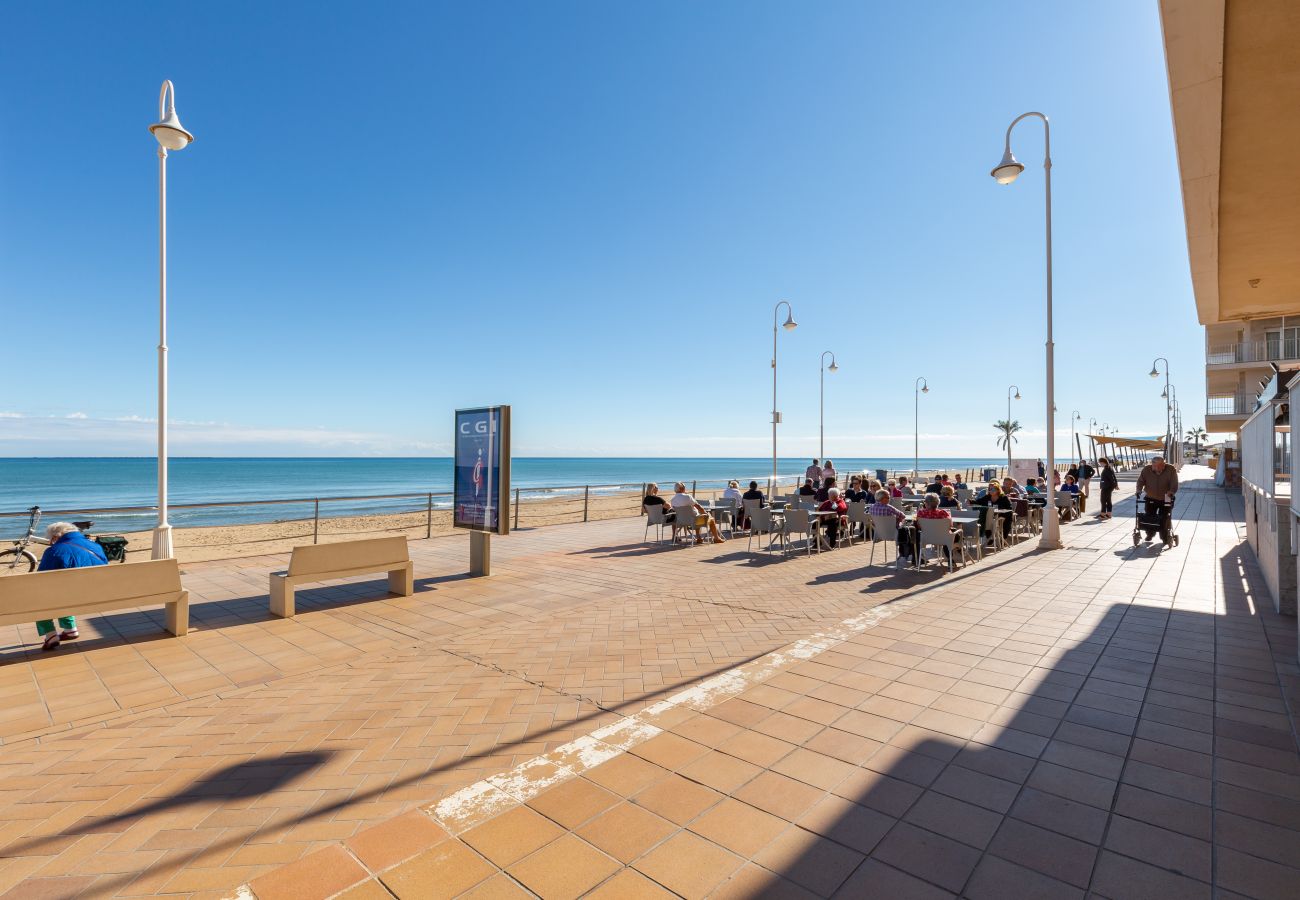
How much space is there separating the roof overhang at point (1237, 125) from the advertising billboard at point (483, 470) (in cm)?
697

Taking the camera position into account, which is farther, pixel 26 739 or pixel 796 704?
pixel 796 704

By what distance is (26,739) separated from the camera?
3.52 m

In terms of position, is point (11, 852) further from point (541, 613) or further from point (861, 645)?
point (861, 645)

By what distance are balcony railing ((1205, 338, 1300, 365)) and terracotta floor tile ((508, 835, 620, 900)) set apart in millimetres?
31095

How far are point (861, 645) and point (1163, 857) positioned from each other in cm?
A: 265

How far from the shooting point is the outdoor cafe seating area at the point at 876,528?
8609mm

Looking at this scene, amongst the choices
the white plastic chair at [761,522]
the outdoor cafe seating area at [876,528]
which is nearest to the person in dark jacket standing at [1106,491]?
the outdoor cafe seating area at [876,528]

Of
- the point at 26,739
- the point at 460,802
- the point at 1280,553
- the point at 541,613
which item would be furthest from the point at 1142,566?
the point at 26,739

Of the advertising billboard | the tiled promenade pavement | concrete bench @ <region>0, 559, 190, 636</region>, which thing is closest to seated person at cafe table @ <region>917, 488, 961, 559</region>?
the tiled promenade pavement

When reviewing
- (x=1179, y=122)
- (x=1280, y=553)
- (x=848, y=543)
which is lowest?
(x=848, y=543)

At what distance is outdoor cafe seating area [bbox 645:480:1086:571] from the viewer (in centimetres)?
861

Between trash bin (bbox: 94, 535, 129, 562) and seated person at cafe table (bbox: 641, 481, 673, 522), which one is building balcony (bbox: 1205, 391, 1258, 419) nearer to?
seated person at cafe table (bbox: 641, 481, 673, 522)

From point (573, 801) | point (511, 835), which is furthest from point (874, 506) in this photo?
point (511, 835)

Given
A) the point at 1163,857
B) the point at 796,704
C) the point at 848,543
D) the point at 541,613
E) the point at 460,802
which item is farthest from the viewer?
the point at 848,543
